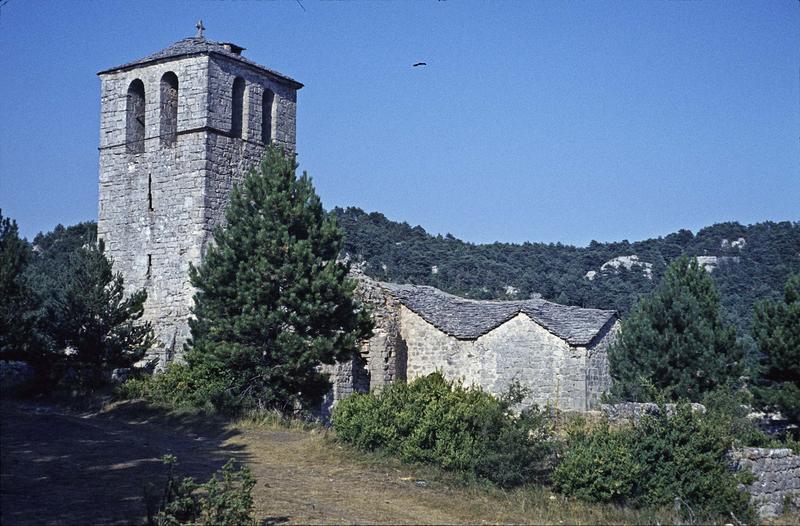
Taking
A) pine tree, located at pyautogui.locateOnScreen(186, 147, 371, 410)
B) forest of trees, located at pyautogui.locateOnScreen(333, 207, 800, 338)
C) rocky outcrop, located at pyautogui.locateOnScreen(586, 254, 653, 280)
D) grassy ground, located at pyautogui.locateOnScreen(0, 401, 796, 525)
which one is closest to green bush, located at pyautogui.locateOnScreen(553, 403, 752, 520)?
grassy ground, located at pyautogui.locateOnScreen(0, 401, 796, 525)

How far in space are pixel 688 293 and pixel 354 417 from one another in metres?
13.2

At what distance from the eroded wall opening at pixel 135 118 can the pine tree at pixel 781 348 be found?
1757 cm

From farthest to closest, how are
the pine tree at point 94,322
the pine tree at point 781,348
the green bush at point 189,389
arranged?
the pine tree at point 781,348 < the pine tree at point 94,322 < the green bush at point 189,389

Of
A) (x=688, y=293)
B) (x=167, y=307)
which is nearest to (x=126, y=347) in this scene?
(x=167, y=307)

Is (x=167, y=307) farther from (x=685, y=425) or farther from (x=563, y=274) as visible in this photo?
(x=563, y=274)

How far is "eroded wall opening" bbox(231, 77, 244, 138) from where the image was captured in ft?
74.1

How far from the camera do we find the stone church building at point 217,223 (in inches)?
843

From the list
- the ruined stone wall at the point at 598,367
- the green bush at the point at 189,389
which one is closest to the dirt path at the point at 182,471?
the green bush at the point at 189,389

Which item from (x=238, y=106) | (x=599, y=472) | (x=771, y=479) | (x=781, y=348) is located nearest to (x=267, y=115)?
(x=238, y=106)

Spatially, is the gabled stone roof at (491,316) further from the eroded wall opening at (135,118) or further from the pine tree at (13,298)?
the pine tree at (13,298)

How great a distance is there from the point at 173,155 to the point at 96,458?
39.7 feet

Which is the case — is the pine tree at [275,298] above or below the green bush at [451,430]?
above

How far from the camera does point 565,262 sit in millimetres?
62625

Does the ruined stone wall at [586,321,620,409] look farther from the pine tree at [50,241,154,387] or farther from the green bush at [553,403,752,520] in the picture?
the pine tree at [50,241,154,387]
